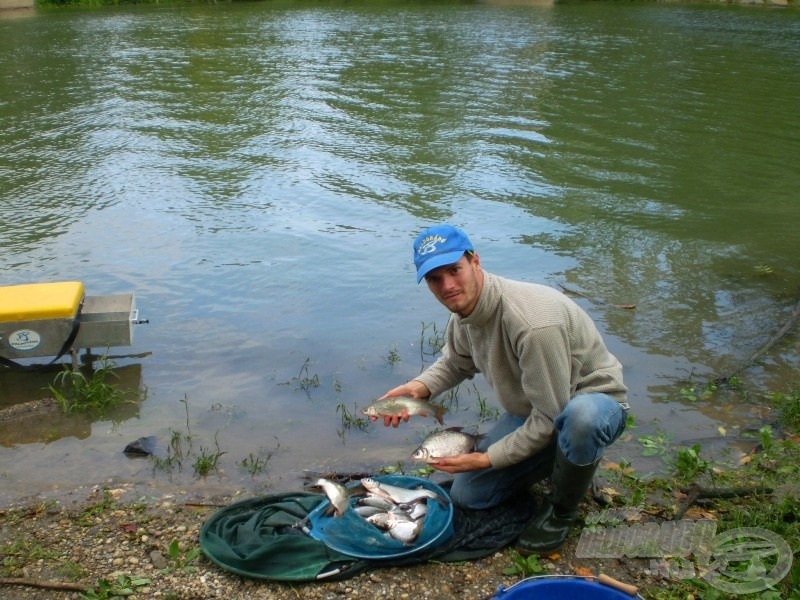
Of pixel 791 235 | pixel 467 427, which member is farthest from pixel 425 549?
pixel 791 235

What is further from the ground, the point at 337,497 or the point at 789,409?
the point at 337,497

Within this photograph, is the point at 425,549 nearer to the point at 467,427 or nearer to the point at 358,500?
the point at 358,500

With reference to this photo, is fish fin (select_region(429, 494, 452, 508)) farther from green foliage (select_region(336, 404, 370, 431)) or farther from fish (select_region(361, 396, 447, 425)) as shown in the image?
green foliage (select_region(336, 404, 370, 431))

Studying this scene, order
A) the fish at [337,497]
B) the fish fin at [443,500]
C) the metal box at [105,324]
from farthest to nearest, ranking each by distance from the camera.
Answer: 1. the metal box at [105,324]
2. the fish fin at [443,500]
3. the fish at [337,497]

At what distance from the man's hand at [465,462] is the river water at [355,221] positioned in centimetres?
162

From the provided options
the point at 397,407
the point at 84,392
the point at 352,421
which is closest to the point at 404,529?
the point at 397,407

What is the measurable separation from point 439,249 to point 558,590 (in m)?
1.67

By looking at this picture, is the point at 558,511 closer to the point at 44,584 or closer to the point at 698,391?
the point at 44,584

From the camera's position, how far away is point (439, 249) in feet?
13.4

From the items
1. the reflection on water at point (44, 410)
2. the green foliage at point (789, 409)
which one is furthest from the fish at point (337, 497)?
the green foliage at point (789, 409)

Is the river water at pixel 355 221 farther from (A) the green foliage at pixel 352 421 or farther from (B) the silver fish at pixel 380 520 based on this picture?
(B) the silver fish at pixel 380 520

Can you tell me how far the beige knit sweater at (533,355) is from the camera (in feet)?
13.3

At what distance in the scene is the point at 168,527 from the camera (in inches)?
191

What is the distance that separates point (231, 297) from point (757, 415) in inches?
208
